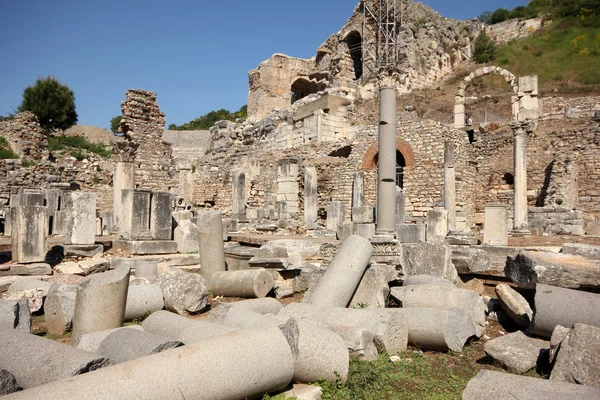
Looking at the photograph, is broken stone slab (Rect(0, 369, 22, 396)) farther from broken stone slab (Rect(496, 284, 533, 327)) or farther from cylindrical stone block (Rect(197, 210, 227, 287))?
broken stone slab (Rect(496, 284, 533, 327))

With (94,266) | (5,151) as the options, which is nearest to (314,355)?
(94,266)

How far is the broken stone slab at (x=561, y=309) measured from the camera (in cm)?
473

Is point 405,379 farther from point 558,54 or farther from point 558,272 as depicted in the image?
point 558,54


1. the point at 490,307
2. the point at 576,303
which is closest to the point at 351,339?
the point at 576,303

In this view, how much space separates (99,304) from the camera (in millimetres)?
5332

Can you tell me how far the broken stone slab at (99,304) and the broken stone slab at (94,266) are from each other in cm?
381

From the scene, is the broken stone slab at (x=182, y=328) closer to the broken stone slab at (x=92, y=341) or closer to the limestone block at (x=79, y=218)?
the broken stone slab at (x=92, y=341)

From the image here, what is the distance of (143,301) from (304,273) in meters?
2.95

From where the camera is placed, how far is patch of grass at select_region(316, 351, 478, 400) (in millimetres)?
3959

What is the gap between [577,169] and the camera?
→ 18891 mm

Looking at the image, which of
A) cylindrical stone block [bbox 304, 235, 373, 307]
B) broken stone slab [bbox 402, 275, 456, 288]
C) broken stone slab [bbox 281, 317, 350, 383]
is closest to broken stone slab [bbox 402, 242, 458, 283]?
broken stone slab [bbox 402, 275, 456, 288]

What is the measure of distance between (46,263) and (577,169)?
19.9 metres

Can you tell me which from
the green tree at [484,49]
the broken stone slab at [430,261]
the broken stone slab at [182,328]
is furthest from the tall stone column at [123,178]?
the green tree at [484,49]

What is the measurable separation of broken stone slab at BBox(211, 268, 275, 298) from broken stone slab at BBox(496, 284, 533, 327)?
3651 millimetres
